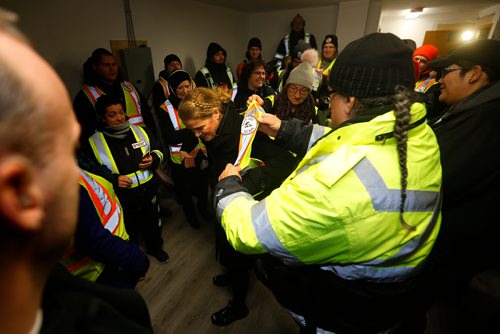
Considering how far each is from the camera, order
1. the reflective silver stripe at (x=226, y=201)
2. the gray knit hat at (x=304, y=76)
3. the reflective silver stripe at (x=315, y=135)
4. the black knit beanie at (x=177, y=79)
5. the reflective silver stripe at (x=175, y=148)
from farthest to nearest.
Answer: the black knit beanie at (x=177, y=79) → the reflective silver stripe at (x=175, y=148) → the gray knit hat at (x=304, y=76) → the reflective silver stripe at (x=315, y=135) → the reflective silver stripe at (x=226, y=201)

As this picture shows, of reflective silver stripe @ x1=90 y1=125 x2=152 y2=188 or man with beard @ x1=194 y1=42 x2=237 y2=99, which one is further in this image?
man with beard @ x1=194 y1=42 x2=237 y2=99

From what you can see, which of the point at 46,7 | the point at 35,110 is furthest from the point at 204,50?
the point at 35,110

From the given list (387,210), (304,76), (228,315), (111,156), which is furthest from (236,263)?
(304,76)

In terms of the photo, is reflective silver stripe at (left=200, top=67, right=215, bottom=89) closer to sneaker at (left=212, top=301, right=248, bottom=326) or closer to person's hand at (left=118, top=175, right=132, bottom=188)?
person's hand at (left=118, top=175, right=132, bottom=188)

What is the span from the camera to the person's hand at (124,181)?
6.30 feet

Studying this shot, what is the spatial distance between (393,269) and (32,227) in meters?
0.93

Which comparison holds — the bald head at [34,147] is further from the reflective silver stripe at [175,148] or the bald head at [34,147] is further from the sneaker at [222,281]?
the reflective silver stripe at [175,148]

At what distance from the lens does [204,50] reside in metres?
5.29

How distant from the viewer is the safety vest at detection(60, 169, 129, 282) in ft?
3.51

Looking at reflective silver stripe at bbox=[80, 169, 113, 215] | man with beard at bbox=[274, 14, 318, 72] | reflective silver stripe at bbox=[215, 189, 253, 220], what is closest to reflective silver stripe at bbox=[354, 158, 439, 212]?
reflective silver stripe at bbox=[215, 189, 253, 220]

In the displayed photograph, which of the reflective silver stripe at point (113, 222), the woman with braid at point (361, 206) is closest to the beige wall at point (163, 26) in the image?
the reflective silver stripe at point (113, 222)

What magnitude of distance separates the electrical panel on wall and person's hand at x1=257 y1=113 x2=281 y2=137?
2904mm

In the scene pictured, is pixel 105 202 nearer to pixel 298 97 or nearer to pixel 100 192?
pixel 100 192

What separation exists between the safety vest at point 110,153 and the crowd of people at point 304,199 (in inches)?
0.4
